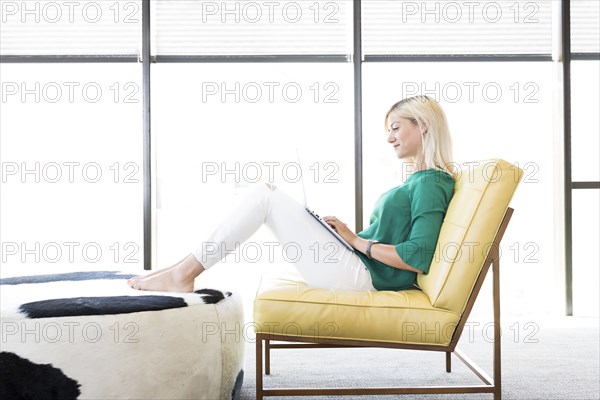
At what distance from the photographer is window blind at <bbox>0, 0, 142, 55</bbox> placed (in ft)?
11.6

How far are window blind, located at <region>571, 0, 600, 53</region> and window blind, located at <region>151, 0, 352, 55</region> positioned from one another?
157 cm

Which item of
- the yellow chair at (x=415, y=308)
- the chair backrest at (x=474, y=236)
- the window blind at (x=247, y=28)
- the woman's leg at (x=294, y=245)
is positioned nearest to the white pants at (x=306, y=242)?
the woman's leg at (x=294, y=245)

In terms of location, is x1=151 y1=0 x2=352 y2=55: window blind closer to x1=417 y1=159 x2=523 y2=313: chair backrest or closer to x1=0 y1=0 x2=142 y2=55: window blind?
x1=0 y1=0 x2=142 y2=55: window blind

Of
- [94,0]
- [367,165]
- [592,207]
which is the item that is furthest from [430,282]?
[94,0]

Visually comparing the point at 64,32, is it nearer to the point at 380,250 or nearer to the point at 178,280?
the point at 178,280

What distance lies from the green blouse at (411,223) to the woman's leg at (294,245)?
83 millimetres

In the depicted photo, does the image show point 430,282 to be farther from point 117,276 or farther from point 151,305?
point 117,276

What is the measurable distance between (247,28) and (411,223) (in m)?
2.21

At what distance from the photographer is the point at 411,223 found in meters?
1.96

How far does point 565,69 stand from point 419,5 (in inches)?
43.0

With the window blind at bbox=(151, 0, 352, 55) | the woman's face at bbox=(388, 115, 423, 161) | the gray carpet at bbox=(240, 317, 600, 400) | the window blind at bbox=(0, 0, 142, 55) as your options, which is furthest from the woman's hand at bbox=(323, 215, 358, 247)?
the window blind at bbox=(0, 0, 142, 55)

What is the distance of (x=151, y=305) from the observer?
1580mm

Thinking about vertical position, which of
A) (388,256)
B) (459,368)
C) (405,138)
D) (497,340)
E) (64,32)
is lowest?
(459,368)

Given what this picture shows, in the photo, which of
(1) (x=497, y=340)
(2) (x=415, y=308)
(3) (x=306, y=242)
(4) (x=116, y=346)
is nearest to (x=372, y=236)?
(3) (x=306, y=242)
